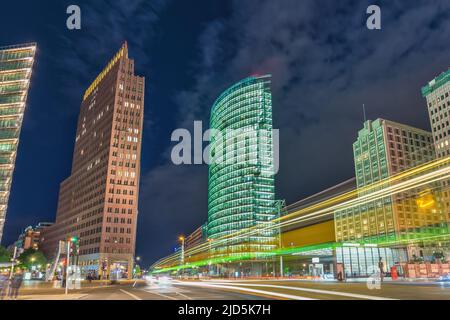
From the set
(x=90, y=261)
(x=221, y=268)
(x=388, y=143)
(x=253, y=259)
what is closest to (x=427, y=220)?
(x=388, y=143)

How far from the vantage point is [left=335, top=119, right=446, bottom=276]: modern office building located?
12394 cm

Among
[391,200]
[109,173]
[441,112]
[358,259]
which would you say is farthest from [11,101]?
[441,112]

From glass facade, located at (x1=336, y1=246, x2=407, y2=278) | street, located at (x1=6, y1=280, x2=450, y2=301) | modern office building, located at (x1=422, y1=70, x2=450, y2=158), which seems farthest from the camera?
modern office building, located at (x1=422, y1=70, x2=450, y2=158)

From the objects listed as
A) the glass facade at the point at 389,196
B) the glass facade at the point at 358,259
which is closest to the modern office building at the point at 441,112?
the glass facade at the point at 389,196

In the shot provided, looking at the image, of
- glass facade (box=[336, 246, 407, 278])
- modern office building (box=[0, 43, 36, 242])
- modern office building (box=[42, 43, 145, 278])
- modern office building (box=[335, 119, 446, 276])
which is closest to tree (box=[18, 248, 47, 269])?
modern office building (box=[42, 43, 145, 278])

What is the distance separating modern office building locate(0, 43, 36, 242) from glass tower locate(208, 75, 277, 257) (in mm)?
82169

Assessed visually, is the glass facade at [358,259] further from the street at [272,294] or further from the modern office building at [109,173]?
the modern office building at [109,173]

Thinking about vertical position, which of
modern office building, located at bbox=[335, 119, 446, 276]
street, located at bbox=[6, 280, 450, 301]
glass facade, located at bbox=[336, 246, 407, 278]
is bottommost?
street, located at bbox=[6, 280, 450, 301]

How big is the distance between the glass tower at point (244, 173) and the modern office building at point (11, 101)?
8217 cm

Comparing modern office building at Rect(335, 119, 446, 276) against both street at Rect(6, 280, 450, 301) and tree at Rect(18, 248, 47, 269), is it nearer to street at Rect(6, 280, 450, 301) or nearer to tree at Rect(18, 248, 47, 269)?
street at Rect(6, 280, 450, 301)

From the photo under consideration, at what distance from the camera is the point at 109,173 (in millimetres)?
126750
